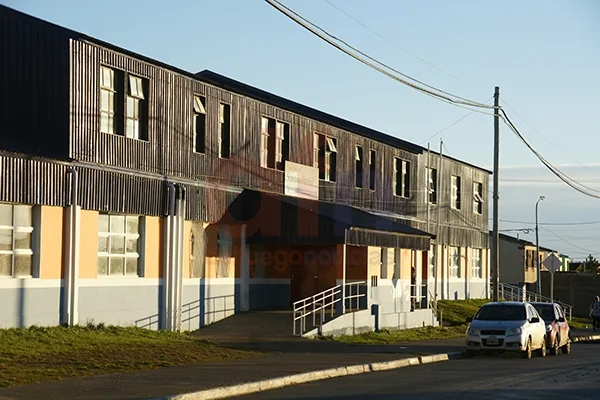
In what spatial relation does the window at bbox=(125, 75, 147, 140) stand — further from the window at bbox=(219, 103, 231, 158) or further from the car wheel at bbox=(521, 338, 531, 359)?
the car wheel at bbox=(521, 338, 531, 359)

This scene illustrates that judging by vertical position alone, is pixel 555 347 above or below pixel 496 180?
below

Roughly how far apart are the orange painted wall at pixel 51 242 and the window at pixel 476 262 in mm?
36269

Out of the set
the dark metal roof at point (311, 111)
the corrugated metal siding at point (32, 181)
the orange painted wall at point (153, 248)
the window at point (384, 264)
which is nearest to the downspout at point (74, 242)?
the corrugated metal siding at point (32, 181)

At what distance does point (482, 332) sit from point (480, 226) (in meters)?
31.5

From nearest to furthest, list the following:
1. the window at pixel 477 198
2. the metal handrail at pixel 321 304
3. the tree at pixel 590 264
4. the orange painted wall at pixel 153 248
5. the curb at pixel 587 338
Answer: the orange painted wall at pixel 153 248, the metal handrail at pixel 321 304, the curb at pixel 587 338, the window at pixel 477 198, the tree at pixel 590 264

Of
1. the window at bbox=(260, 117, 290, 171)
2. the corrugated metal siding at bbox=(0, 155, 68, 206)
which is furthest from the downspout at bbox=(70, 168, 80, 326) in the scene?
the window at bbox=(260, 117, 290, 171)

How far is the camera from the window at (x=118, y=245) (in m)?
25.5

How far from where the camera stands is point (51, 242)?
2362 centimetres

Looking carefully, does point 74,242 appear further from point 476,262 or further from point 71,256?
point 476,262

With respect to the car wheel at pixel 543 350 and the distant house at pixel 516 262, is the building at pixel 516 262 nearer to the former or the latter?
the distant house at pixel 516 262

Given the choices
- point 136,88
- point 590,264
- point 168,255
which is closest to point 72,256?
point 168,255

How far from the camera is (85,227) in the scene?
24.6 meters

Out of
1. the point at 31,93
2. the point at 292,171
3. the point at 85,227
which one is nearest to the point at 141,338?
the point at 85,227

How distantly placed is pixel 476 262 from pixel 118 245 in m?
35.2
